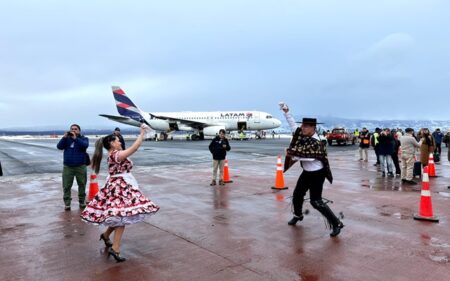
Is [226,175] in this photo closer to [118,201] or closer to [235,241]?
[235,241]

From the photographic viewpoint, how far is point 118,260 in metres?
4.84

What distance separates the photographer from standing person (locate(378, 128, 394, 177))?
482 inches

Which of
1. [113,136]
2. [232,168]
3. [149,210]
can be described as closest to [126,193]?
[149,210]

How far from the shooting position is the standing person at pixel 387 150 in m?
12.2

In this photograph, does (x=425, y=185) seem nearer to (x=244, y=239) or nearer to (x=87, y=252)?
(x=244, y=239)

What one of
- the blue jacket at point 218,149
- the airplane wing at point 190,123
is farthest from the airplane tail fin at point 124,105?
the blue jacket at point 218,149

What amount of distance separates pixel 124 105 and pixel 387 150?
142 ft

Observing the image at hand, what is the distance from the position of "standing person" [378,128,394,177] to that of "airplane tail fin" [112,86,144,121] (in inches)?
1605

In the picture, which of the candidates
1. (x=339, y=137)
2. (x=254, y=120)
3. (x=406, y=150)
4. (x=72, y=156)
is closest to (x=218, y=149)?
(x=72, y=156)

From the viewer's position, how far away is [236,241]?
18.2 ft

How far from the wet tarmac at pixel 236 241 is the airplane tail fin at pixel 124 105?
41.7m

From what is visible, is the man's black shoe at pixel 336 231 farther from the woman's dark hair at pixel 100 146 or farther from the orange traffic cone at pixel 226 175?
the orange traffic cone at pixel 226 175

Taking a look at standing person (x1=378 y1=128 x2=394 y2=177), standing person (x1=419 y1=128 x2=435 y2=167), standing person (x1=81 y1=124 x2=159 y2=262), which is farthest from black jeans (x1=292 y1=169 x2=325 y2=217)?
standing person (x1=419 y1=128 x2=435 y2=167)

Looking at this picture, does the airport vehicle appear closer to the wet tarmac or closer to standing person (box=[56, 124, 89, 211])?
the wet tarmac
